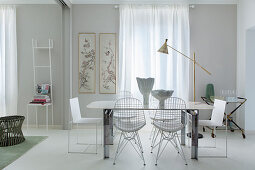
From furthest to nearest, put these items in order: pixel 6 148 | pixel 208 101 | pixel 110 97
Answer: pixel 110 97 → pixel 208 101 → pixel 6 148

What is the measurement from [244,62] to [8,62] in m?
5.21

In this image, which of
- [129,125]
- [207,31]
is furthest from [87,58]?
[207,31]

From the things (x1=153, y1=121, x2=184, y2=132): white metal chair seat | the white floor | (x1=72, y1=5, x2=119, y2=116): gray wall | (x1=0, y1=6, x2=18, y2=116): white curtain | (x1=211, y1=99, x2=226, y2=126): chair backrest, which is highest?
(x1=72, y1=5, x2=119, y2=116): gray wall

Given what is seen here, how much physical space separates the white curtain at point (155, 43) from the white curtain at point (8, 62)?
2.44 m

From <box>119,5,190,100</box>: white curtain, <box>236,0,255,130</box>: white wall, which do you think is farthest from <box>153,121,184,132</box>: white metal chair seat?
<box>236,0,255,130</box>: white wall

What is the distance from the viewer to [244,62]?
13.2 feet

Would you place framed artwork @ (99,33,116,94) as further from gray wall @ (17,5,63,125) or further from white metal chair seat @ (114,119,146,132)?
white metal chair seat @ (114,119,146,132)

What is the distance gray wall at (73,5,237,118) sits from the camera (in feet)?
14.2

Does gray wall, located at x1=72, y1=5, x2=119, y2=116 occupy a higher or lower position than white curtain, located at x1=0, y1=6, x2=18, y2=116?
higher

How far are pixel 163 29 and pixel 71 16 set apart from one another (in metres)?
2.11

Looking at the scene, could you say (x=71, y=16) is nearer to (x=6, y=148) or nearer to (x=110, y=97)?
(x=110, y=97)

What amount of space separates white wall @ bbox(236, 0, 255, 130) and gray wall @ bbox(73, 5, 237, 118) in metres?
0.15

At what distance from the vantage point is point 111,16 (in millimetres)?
4367

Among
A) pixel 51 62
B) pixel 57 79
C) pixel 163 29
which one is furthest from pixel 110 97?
pixel 163 29
